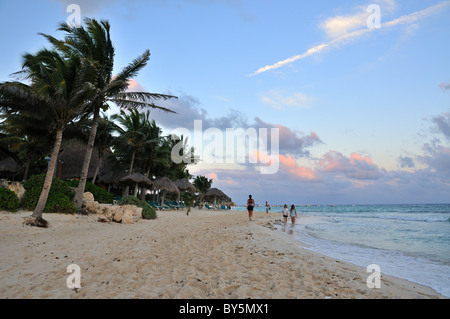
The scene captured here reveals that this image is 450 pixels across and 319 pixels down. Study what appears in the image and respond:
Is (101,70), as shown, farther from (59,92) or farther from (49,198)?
(49,198)

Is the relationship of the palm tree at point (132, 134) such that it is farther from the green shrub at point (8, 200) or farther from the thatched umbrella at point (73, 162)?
the green shrub at point (8, 200)

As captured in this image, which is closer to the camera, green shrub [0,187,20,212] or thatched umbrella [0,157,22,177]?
green shrub [0,187,20,212]

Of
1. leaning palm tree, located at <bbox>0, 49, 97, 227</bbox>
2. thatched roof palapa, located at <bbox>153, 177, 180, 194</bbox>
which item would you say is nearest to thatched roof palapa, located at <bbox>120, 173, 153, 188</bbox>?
thatched roof palapa, located at <bbox>153, 177, 180, 194</bbox>

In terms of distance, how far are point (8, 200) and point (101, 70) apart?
733 centimetres

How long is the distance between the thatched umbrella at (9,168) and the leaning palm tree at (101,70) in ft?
49.2

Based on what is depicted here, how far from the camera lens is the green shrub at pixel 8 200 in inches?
410

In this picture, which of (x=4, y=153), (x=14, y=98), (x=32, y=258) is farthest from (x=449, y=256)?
(x=4, y=153)

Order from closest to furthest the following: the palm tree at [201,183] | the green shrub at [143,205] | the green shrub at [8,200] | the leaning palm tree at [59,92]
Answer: the leaning palm tree at [59,92] → the green shrub at [8,200] → the green shrub at [143,205] → the palm tree at [201,183]

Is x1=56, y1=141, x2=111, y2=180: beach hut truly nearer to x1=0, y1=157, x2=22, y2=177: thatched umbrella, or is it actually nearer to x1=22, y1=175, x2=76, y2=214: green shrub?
x1=0, y1=157, x2=22, y2=177: thatched umbrella

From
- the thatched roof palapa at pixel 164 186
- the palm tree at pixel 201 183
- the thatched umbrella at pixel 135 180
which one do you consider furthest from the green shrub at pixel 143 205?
the palm tree at pixel 201 183

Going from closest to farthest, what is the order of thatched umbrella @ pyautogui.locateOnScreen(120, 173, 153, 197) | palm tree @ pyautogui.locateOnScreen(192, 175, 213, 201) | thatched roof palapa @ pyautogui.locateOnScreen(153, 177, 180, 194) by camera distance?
thatched umbrella @ pyautogui.locateOnScreen(120, 173, 153, 197) < thatched roof palapa @ pyautogui.locateOnScreen(153, 177, 180, 194) < palm tree @ pyautogui.locateOnScreen(192, 175, 213, 201)

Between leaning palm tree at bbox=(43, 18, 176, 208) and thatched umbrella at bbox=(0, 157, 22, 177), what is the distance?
1498cm

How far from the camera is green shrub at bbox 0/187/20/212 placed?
10422 millimetres
